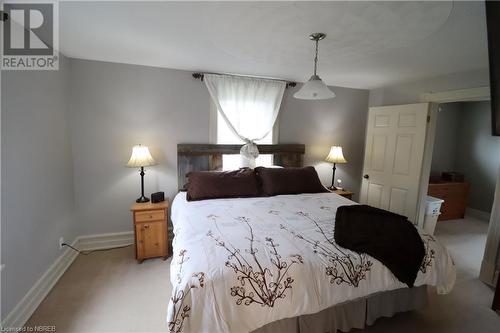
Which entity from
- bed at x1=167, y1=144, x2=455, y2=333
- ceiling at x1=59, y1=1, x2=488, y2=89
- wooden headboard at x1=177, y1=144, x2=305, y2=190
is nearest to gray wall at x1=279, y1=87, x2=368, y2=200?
wooden headboard at x1=177, y1=144, x2=305, y2=190

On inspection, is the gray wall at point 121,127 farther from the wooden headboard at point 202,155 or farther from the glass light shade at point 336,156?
the glass light shade at point 336,156

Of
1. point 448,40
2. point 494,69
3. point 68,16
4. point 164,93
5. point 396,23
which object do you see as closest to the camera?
point 494,69

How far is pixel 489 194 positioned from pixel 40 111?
21.0ft

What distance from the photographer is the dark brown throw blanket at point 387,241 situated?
149 centimetres

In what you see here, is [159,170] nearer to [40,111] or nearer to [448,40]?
[40,111]

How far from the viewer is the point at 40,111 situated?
197 cm

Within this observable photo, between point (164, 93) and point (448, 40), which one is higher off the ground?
point (448, 40)

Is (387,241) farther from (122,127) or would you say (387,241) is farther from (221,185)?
(122,127)

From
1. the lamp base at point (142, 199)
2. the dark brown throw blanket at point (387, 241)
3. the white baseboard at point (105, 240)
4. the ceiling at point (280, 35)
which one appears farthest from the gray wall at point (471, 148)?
A: the white baseboard at point (105, 240)

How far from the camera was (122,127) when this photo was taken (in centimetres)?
271

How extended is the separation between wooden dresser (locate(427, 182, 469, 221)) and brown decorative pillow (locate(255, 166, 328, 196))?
2442 millimetres

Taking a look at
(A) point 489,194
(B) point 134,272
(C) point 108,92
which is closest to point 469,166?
(A) point 489,194

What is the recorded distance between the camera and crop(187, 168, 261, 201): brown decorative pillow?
8.18 ft

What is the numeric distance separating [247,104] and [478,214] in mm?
4617
